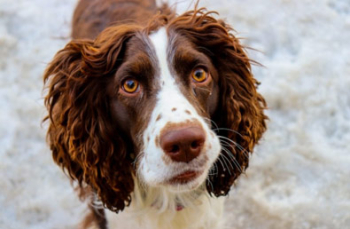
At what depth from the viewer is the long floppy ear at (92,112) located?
2980 mm

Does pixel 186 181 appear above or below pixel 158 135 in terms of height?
below

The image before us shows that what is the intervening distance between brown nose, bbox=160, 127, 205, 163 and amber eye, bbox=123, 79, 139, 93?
40cm

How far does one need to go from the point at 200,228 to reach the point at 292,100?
2031 millimetres

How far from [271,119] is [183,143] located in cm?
268

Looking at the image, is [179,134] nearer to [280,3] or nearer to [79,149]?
[79,149]

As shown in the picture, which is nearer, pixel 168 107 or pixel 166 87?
pixel 168 107

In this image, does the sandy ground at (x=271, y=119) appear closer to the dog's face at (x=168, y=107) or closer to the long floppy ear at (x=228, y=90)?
the long floppy ear at (x=228, y=90)

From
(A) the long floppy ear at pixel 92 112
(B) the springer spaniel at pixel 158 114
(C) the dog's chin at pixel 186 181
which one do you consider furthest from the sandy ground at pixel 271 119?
(C) the dog's chin at pixel 186 181

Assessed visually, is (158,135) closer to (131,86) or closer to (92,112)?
(131,86)

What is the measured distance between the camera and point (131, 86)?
2820mm

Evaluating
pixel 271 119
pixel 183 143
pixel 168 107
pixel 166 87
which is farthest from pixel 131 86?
pixel 271 119

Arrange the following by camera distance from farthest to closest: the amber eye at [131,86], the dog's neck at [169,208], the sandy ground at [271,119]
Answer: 1. the sandy ground at [271,119]
2. the dog's neck at [169,208]
3. the amber eye at [131,86]

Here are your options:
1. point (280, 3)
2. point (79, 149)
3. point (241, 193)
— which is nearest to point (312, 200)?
point (241, 193)

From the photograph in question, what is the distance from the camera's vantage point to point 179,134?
2463 mm
